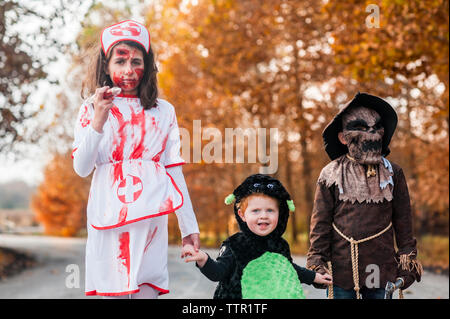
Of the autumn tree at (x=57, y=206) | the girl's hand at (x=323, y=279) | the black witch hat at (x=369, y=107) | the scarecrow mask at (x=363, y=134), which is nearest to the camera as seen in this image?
the girl's hand at (x=323, y=279)

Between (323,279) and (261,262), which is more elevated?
(261,262)

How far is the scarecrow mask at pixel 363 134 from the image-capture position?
11.8 feet

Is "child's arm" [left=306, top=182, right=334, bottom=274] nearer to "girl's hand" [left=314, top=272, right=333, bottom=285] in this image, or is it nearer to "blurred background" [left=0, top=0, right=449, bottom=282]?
"girl's hand" [left=314, top=272, right=333, bottom=285]

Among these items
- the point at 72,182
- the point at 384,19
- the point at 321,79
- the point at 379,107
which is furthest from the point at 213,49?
the point at 72,182

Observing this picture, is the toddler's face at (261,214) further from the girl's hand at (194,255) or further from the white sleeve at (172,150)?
→ the white sleeve at (172,150)

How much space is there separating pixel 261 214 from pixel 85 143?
3.62 ft

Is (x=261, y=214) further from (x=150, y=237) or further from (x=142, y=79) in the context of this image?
(x=142, y=79)

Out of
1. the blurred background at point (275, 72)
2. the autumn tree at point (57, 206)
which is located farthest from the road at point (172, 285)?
the autumn tree at point (57, 206)

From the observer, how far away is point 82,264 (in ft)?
45.9

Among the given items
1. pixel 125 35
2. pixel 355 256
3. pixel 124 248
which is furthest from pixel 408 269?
pixel 125 35

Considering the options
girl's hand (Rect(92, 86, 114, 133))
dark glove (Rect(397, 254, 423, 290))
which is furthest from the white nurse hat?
dark glove (Rect(397, 254, 423, 290))

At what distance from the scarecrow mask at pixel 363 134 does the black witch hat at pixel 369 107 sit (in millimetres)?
47

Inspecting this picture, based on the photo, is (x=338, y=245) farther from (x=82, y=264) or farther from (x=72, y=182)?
(x=72, y=182)

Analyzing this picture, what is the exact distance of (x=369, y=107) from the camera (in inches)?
148
